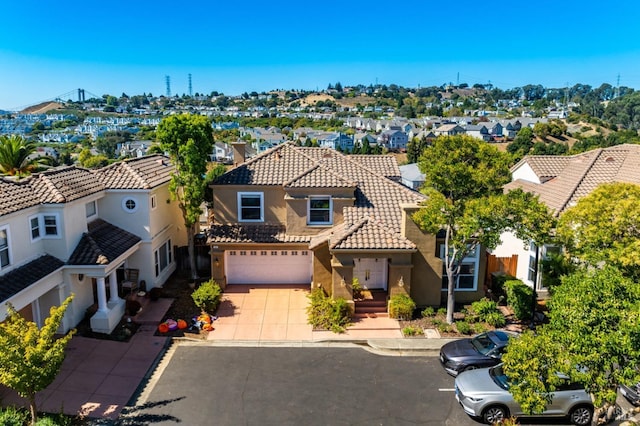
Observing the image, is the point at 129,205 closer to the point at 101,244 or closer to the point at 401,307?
the point at 101,244

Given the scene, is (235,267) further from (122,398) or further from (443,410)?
(443,410)

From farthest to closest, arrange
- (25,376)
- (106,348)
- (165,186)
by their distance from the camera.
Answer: (165,186) < (106,348) < (25,376)

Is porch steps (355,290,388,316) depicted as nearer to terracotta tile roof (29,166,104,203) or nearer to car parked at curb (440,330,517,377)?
car parked at curb (440,330,517,377)

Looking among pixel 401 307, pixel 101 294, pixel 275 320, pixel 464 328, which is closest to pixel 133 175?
pixel 101 294

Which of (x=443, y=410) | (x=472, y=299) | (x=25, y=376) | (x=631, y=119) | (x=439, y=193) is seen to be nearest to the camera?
(x=25, y=376)

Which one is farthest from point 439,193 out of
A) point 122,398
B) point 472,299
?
point 122,398

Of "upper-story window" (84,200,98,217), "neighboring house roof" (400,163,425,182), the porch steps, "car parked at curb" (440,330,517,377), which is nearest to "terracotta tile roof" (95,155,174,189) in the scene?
"upper-story window" (84,200,98,217)

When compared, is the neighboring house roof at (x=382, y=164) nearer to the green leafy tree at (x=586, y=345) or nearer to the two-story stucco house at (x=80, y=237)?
the two-story stucco house at (x=80, y=237)
